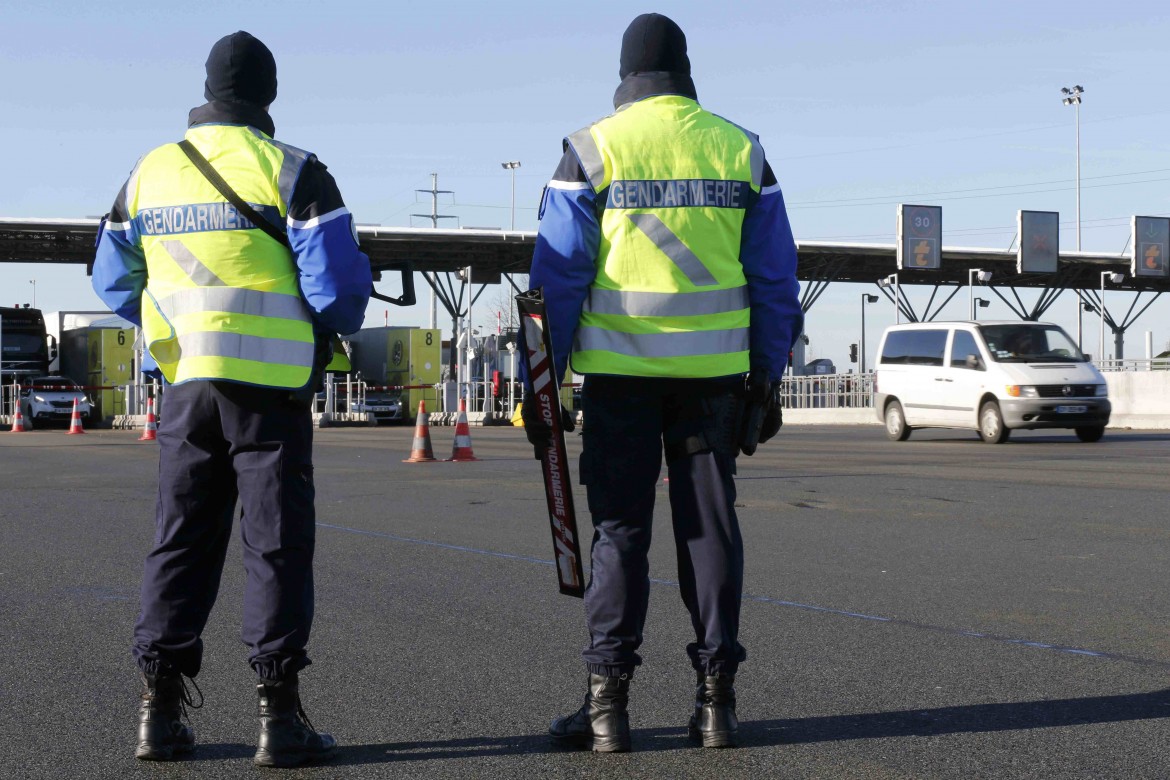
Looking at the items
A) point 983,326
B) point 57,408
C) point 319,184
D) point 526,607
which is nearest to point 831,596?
point 526,607

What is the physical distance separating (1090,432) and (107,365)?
2876 centimetres

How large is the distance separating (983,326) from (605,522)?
17934 millimetres

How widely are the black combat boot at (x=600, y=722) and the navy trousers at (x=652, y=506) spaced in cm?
4

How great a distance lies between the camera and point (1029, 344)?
20719 mm

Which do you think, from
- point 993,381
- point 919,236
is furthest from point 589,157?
point 919,236

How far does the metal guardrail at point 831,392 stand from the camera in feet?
120

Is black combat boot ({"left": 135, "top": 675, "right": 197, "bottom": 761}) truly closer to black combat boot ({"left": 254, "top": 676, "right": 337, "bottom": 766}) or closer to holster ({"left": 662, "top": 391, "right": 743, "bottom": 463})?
black combat boot ({"left": 254, "top": 676, "right": 337, "bottom": 766})

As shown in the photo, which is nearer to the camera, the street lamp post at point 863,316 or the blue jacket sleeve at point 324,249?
the blue jacket sleeve at point 324,249

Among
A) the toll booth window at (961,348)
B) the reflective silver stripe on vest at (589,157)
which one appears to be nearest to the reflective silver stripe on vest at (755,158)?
the reflective silver stripe on vest at (589,157)

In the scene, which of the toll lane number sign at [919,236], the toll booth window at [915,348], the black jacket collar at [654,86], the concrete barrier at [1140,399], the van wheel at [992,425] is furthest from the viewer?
the toll lane number sign at [919,236]

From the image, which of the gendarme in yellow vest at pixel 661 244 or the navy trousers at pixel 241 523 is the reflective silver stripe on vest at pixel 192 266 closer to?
the navy trousers at pixel 241 523

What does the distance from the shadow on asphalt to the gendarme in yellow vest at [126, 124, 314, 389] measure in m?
0.97

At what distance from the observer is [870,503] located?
36.5 ft

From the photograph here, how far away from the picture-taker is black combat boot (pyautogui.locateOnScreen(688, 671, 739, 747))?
380 cm
